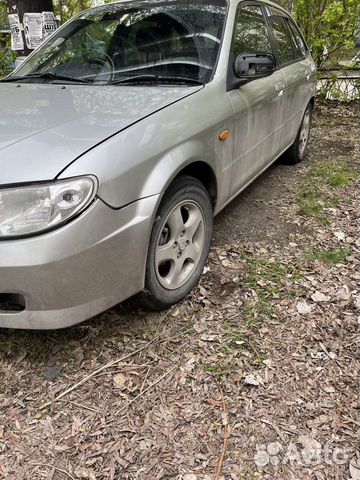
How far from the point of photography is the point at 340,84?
775cm

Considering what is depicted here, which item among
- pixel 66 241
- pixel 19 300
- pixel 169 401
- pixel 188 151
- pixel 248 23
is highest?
pixel 248 23

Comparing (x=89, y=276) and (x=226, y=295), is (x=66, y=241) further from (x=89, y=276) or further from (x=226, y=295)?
(x=226, y=295)

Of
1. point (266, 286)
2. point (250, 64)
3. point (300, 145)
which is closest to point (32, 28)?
point (250, 64)

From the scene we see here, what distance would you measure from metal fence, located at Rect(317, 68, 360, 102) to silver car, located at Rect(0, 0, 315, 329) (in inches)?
180

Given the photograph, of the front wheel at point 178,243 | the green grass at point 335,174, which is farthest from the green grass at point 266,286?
the green grass at point 335,174

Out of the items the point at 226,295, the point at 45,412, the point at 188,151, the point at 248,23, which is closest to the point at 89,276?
the point at 45,412

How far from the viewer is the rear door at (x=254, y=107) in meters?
2.78

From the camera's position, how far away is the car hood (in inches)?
66.1

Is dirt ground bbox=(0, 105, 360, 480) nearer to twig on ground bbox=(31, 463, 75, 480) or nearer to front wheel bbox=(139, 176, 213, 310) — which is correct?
twig on ground bbox=(31, 463, 75, 480)

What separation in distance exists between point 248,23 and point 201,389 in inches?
105

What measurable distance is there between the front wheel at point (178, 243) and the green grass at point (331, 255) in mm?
862

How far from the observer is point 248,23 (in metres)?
3.13

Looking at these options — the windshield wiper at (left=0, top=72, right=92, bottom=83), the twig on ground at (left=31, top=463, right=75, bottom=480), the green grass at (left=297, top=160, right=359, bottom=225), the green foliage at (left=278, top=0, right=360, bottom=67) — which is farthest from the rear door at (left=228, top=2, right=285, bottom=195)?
the green foliage at (left=278, top=0, right=360, bottom=67)

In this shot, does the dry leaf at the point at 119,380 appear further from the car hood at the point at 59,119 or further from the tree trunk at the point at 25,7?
the tree trunk at the point at 25,7
